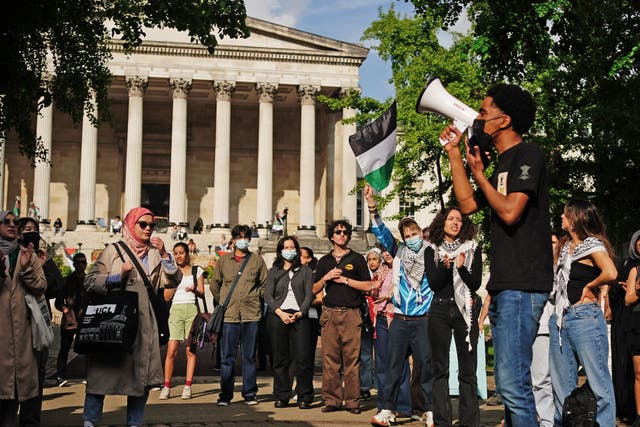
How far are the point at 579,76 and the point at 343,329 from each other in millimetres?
11857

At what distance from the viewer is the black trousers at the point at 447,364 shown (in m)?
8.25

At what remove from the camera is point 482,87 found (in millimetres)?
24938

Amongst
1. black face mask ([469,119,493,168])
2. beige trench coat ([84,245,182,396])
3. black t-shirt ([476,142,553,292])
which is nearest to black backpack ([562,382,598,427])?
black t-shirt ([476,142,553,292])

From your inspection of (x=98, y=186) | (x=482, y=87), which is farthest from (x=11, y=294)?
(x=98, y=186)

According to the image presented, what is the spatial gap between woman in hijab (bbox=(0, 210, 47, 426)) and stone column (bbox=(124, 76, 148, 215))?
4136 cm

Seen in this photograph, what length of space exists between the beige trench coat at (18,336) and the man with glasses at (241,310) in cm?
375

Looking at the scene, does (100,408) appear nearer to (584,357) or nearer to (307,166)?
(584,357)

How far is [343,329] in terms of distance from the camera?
1052 centimetres

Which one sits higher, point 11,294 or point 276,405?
point 11,294

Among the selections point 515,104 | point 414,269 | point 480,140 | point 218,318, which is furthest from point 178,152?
point 480,140

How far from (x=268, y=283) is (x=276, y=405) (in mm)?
1634

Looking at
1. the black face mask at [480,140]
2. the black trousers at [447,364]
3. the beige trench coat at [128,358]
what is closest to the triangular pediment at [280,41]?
the black trousers at [447,364]

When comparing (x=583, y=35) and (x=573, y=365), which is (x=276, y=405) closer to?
(x=573, y=365)

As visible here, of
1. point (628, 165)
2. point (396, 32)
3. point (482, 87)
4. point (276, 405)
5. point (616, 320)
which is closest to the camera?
point (616, 320)
